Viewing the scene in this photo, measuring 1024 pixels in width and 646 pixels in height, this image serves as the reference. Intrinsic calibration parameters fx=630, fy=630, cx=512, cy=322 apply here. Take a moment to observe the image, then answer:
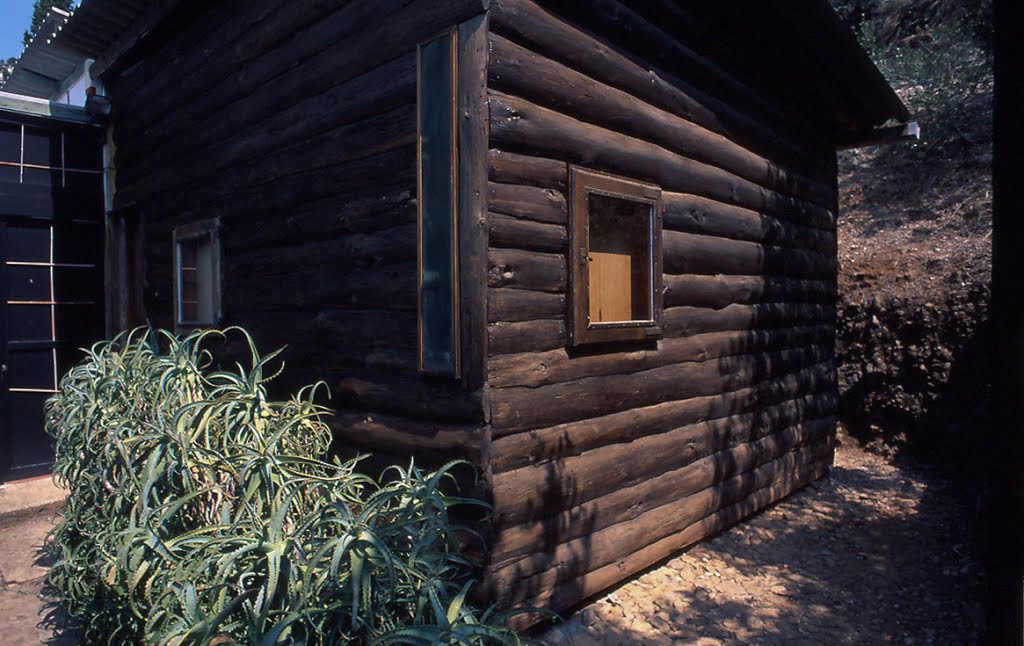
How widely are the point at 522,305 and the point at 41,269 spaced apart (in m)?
5.62

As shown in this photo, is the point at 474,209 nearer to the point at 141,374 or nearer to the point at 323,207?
the point at 323,207

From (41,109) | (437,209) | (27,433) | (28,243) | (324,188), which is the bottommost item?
(27,433)

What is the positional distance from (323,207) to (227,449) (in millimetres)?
1721

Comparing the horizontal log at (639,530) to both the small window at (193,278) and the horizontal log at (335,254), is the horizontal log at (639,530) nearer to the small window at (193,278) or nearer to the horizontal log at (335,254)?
the horizontal log at (335,254)

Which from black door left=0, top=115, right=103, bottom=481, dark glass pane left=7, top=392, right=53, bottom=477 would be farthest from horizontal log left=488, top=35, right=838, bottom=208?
dark glass pane left=7, top=392, right=53, bottom=477

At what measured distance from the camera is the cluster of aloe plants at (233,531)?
2.56 metres

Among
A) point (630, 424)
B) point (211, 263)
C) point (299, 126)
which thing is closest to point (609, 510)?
point (630, 424)

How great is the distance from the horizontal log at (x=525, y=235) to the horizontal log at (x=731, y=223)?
4.13ft

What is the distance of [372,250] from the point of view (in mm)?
3863

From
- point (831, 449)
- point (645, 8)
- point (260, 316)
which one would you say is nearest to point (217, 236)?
point (260, 316)

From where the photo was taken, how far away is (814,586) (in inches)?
180

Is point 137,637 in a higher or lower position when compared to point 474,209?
lower

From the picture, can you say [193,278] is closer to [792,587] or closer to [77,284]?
[77,284]

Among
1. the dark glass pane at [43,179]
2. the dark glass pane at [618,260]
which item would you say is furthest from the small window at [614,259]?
the dark glass pane at [43,179]
